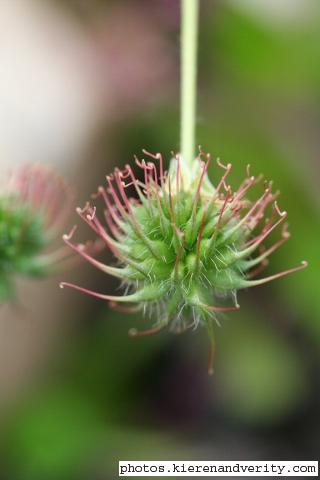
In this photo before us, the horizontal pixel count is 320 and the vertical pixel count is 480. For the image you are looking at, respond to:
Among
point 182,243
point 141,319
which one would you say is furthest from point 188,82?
point 141,319

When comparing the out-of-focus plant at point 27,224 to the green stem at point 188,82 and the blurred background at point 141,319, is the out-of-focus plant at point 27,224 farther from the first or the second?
the blurred background at point 141,319

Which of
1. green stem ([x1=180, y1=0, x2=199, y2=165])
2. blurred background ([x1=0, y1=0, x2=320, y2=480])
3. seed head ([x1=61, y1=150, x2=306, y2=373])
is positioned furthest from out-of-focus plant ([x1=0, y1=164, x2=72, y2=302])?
blurred background ([x1=0, y1=0, x2=320, y2=480])

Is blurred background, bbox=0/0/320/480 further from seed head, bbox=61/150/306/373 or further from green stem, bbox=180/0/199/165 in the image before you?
seed head, bbox=61/150/306/373

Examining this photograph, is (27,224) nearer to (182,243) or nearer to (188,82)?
(188,82)

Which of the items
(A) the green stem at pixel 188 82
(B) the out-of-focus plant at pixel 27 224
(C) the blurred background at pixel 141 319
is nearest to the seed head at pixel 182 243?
(A) the green stem at pixel 188 82

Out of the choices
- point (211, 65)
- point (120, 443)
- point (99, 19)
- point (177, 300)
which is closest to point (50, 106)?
point (99, 19)

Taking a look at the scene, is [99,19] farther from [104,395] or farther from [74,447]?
[74,447]
